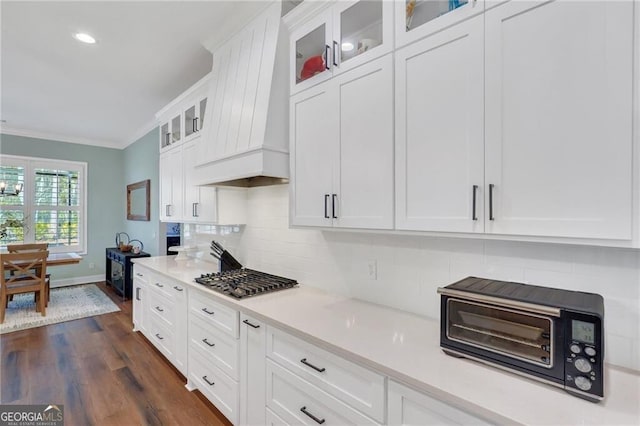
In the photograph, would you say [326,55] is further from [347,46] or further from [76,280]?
[76,280]

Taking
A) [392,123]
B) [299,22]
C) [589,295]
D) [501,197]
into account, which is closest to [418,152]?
[392,123]

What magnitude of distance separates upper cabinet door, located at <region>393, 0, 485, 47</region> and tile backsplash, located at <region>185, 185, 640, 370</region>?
972mm

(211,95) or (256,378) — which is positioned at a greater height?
(211,95)

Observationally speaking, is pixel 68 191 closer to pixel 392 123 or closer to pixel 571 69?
pixel 392 123

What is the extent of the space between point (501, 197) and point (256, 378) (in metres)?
1.60

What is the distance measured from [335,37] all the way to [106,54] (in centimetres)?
235

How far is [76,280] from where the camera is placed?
5859mm

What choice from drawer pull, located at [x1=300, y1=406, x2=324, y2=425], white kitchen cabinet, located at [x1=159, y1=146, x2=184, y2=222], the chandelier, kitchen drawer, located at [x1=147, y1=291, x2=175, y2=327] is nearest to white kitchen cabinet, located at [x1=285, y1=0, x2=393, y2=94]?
drawer pull, located at [x1=300, y1=406, x2=324, y2=425]

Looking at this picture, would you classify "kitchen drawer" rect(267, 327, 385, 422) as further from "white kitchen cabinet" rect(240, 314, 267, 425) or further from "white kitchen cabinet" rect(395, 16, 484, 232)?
"white kitchen cabinet" rect(395, 16, 484, 232)

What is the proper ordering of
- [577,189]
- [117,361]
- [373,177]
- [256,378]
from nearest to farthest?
[577,189] < [373,177] < [256,378] < [117,361]

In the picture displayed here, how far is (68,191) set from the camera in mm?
5820

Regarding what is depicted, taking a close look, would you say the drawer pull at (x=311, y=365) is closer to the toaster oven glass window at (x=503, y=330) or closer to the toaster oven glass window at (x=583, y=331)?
the toaster oven glass window at (x=503, y=330)

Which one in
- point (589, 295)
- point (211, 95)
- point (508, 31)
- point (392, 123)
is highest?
point (211, 95)

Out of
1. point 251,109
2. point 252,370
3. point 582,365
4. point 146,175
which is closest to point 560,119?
point 582,365
